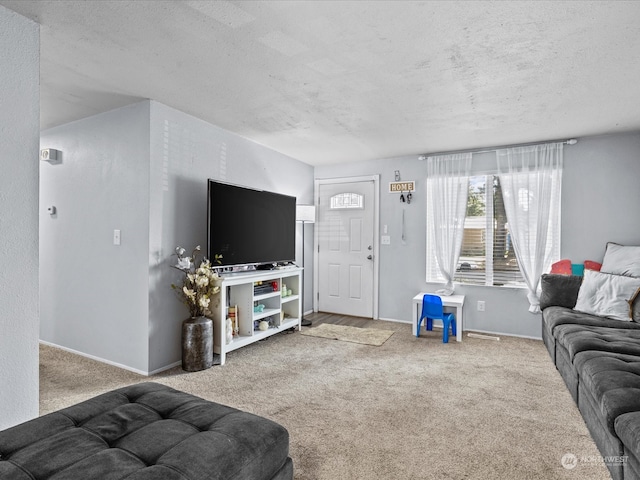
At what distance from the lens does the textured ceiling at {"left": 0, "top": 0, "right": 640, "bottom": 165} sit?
1831 millimetres

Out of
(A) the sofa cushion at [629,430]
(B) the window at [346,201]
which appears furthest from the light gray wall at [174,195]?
(A) the sofa cushion at [629,430]

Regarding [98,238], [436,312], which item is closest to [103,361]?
[98,238]

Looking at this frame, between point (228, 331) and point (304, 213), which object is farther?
point (304, 213)

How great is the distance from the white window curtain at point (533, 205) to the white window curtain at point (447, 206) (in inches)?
18.8

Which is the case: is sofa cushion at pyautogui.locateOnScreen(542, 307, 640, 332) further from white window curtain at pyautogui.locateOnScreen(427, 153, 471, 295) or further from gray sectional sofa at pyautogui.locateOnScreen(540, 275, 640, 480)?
white window curtain at pyautogui.locateOnScreen(427, 153, 471, 295)

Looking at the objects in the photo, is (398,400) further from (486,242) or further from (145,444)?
(486,242)

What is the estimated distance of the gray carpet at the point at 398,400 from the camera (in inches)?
73.6

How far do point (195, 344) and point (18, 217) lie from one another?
1.65 m

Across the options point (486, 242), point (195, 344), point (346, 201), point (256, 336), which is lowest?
point (256, 336)

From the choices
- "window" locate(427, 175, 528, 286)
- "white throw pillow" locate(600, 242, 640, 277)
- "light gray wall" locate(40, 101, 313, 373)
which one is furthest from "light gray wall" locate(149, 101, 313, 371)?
"white throw pillow" locate(600, 242, 640, 277)

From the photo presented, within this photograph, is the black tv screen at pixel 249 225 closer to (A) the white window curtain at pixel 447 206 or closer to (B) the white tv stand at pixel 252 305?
(B) the white tv stand at pixel 252 305

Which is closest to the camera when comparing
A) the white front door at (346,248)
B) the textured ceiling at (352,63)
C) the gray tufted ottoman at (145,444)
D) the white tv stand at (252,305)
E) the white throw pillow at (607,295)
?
the gray tufted ottoman at (145,444)

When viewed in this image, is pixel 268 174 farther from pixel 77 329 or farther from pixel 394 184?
pixel 77 329

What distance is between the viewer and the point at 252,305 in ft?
12.1
